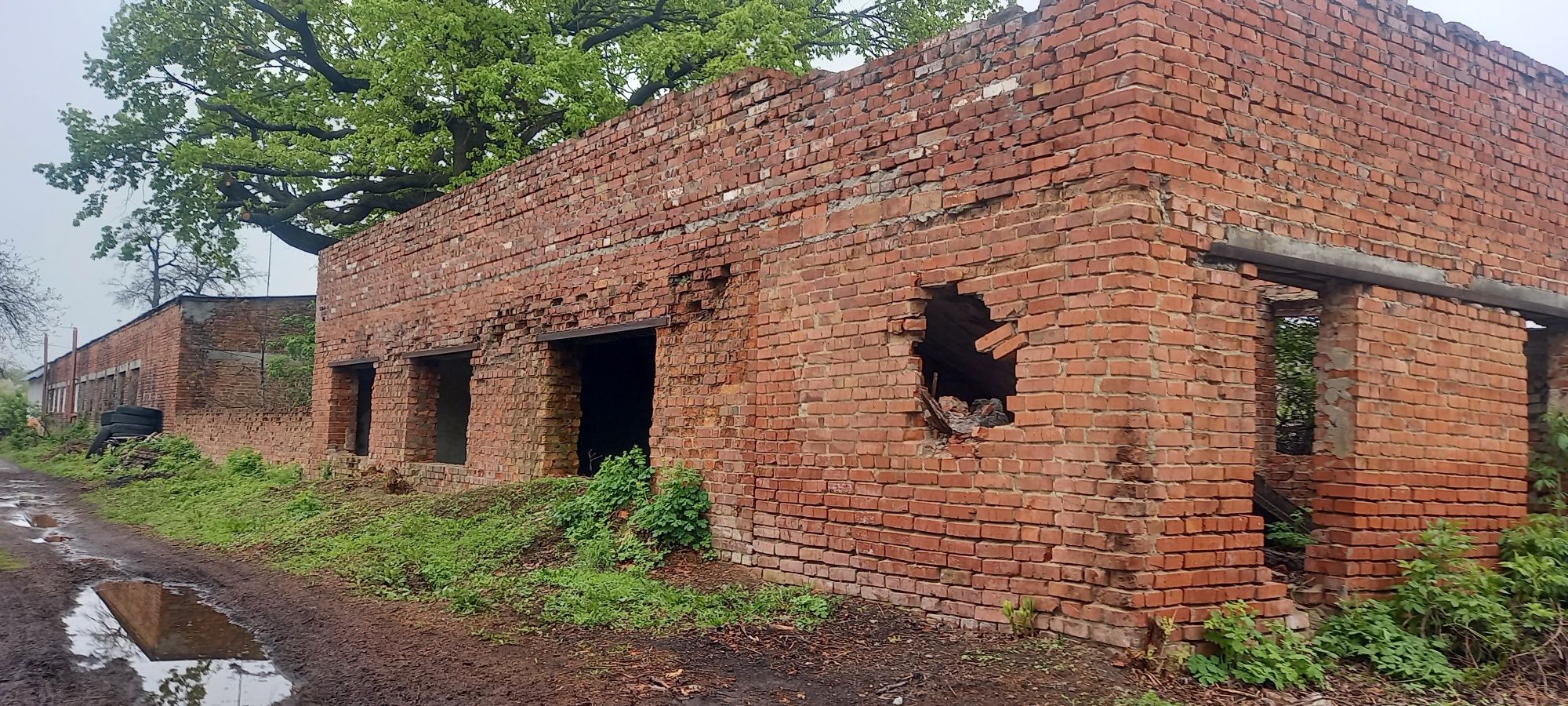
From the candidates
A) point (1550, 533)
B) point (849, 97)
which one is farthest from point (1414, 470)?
point (849, 97)

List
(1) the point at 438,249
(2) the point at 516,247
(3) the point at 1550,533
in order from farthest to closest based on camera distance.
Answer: (1) the point at 438,249, (2) the point at 516,247, (3) the point at 1550,533

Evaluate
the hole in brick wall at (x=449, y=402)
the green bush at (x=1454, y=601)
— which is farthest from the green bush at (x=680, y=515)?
the hole in brick wall at (x=449, y=402)

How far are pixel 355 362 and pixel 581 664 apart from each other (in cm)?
964

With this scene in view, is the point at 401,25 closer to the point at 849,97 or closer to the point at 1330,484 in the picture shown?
the point at 849,97

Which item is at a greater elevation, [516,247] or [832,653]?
[516,247]

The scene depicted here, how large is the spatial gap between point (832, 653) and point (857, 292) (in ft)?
7.30

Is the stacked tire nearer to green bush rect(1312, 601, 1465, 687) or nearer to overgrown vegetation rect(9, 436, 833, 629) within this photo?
overgrown vegetation rect(9, 436, 833, 629)

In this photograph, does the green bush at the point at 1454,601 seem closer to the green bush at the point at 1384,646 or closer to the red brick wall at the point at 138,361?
the green bush at the point at 1384,646

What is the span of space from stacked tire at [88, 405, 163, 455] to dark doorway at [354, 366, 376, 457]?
954 centimetres

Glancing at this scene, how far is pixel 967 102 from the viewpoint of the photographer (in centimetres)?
596

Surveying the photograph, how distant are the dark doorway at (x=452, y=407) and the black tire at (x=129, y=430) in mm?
12759

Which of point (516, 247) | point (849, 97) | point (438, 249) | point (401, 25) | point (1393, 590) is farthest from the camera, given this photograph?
point (401, 25)

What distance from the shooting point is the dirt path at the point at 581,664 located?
4871 millimetres

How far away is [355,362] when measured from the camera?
543 inches
